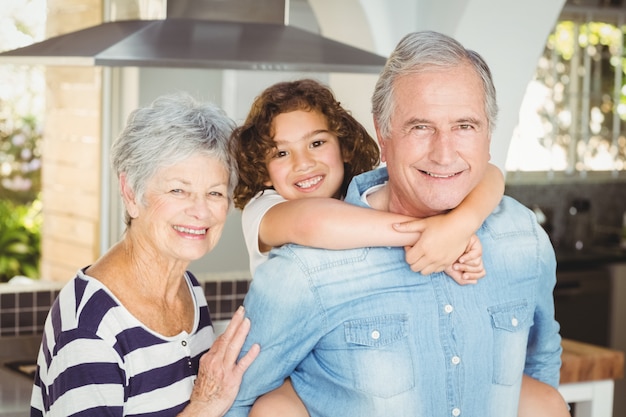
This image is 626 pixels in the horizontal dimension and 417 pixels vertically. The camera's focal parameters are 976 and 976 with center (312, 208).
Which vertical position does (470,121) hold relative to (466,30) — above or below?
below

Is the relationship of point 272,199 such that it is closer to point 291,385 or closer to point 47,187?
point 291,385

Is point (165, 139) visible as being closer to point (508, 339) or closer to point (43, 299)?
point (508, 339)

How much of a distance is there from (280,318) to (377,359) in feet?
0.68

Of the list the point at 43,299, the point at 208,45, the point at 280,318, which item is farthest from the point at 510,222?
the point at 43,299

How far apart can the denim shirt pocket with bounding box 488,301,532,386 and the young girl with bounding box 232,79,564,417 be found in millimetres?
103

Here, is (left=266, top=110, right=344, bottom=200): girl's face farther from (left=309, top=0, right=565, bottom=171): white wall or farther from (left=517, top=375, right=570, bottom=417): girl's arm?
(left=309, top=0, right=565, bottom=171): white wall

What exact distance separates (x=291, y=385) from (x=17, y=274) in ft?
12.3

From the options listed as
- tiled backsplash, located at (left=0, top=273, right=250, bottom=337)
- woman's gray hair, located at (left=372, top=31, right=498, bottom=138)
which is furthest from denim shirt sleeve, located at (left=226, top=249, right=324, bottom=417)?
tiled backsplash, located at (left=0, top=273, right=250, bottom=337)

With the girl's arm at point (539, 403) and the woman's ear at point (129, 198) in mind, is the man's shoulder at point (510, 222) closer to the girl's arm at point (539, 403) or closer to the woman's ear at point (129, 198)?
the girl's arm at point (539, 403)

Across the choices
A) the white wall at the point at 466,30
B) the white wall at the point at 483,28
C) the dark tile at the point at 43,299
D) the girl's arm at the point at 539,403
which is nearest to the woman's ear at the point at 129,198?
the girl's arm at the point at 539,403

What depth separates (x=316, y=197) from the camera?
7.44ft

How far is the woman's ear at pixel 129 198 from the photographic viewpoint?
7.02 feet

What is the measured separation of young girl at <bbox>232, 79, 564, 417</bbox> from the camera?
1.94 meters

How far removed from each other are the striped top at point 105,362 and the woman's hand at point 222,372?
7 cm
